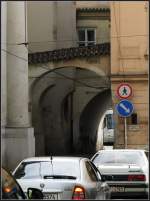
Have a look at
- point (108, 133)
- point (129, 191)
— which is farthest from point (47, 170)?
point (108, 133)

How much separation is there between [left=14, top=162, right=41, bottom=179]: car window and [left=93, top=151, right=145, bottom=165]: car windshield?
503 cm

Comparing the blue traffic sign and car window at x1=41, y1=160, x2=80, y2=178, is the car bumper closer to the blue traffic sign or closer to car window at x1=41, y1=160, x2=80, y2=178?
car window at x1=41, y1=160, x2=80, y2=178

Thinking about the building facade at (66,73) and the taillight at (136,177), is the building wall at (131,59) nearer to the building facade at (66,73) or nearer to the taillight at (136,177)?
the building facade at (66,73)

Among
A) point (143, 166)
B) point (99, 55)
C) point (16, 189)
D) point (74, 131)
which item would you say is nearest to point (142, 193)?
point (143, 166)

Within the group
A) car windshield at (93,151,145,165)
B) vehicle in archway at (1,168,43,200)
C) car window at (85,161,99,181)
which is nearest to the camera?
vehicle in archway at (1,168,43,200)

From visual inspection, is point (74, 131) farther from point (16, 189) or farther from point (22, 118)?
point (16, 189)

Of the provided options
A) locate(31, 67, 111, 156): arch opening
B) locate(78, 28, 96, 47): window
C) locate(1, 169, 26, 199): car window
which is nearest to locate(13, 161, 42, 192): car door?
locate(1, 169, 26, 199): car window

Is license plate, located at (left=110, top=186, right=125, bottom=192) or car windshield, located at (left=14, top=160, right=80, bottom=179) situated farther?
license plate, located at (left=110, top=186, right=125, bottom=192)

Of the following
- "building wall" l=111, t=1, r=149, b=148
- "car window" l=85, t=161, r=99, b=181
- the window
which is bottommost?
"car window" l=85, t=161, r=99, b=181

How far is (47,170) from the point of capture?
10.5 m

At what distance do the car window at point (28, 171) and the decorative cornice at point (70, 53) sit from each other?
22012mm

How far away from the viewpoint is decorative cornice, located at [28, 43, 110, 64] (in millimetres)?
32844

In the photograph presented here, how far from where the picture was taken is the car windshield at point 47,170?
10305 millimetres

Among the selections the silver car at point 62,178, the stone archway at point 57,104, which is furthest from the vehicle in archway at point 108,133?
the silver car at point 62,178
